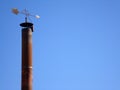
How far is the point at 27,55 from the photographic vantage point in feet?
99.7

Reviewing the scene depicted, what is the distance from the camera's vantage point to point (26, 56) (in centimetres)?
3028

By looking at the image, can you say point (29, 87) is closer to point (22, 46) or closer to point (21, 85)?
point (21, 85)

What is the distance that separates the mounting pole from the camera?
29.2 meters

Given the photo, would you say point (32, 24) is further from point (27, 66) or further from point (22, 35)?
point (27, 66)

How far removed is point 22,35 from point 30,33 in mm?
967

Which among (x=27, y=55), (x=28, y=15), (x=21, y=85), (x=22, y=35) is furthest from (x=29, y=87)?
(x=28, y=15)

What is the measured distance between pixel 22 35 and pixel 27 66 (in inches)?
151

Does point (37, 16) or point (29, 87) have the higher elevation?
point (37, 16)

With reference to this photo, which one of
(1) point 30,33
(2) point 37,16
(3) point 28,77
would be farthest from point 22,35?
(3) point 28,77

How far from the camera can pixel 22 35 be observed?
102 feet

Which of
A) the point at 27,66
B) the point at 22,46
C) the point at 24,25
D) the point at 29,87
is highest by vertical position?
the point at 24,25

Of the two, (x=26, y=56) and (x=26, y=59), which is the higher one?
(x=26, y=56)

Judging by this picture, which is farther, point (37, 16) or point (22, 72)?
point (37, 16)

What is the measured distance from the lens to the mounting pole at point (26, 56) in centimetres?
2923
